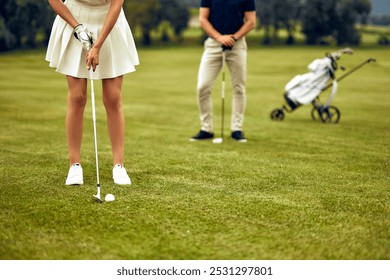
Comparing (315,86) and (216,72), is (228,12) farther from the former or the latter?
(315,86)

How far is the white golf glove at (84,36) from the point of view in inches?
173

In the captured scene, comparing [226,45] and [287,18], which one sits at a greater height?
[226,45]

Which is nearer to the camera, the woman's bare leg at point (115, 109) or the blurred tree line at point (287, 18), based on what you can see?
the woman's bare leg at point (115, 109)

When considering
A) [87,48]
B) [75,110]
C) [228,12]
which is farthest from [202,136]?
[87,48]

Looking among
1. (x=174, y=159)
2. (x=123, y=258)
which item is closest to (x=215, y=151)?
(x=174, y=159)

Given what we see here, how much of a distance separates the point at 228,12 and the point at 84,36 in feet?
11.4

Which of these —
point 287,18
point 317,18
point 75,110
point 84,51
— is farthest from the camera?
point 287,18

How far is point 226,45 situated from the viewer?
7.37m

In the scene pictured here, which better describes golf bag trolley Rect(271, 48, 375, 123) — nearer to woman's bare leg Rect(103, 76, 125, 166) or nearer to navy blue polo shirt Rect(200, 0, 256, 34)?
navy blue polo shirt Rect(200, 0, 256, 34)

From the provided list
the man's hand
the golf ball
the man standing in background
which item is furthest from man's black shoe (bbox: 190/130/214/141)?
the golf ball

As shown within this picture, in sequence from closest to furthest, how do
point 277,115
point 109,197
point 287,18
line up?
point 109,197
point 277,115
point 287,18

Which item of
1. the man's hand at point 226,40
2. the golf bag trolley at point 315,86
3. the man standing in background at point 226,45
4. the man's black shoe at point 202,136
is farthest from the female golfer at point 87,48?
the golf bag trolley at point 315,86

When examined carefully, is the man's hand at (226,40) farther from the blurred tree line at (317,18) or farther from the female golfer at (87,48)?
the blurred tree line at (317,18)

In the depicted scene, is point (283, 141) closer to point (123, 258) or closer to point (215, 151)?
point (215, 151)
